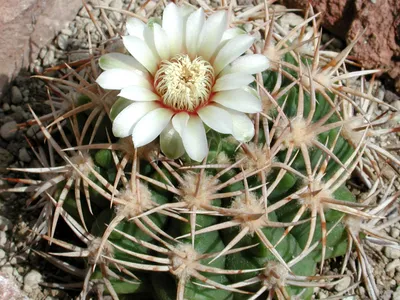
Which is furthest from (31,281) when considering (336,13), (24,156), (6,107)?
(336,13)

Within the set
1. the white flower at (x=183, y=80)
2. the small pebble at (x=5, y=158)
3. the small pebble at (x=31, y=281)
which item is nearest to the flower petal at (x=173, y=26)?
the white flower at (x=183, y=80)

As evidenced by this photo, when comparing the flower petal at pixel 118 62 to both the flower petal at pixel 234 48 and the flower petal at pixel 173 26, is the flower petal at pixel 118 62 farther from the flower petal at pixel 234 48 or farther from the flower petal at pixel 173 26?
the flower petal at pixel 234 48

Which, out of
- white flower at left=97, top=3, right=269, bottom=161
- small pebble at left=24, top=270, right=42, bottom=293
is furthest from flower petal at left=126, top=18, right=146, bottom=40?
small pebble at left=24, top=270, right=42, bottom=293

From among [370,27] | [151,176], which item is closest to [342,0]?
[370,27]

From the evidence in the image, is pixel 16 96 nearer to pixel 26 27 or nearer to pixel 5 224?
pixel 26 27

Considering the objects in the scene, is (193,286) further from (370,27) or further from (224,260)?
(370,27)

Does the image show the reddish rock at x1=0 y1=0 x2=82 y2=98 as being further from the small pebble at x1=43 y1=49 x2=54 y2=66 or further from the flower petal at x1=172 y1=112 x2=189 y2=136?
the flower petal at x1=172 y1=112 x2=189 y2=136

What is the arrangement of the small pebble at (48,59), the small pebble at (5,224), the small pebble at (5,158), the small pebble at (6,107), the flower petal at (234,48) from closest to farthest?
the flower petal at (234,48), the small pebble at (5,224), the small pebble at (5,158), the small pebble at (6,107), the small pebble at (48,59)
